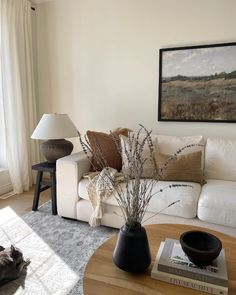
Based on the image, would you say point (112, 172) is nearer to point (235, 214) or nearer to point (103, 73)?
point (235, 214)

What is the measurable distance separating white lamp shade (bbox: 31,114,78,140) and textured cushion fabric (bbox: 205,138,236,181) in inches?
54.6

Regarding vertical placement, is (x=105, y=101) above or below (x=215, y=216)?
above

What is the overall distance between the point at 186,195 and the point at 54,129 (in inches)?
55.4

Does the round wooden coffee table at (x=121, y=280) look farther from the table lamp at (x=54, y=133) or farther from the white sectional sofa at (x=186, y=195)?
the table lamp at (x=54, y=133)

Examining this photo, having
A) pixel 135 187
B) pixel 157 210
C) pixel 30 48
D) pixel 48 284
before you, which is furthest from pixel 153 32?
pixel 48 284

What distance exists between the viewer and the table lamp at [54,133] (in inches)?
96.4

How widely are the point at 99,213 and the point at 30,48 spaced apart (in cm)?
240

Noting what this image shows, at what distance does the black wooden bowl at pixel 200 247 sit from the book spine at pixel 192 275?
0.16 ft

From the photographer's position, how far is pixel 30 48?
128 inches

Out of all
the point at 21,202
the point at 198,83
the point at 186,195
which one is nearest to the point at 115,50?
the point at 198,83

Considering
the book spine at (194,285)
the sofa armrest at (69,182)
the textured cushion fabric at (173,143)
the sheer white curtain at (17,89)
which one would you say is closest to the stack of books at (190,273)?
the book spine at (194,285)

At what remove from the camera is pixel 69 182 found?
7.58 ft

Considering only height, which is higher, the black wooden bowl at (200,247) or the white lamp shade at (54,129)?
the white lamp shade at (54,129)

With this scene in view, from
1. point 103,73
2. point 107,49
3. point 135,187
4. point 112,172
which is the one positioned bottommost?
point 112,172
